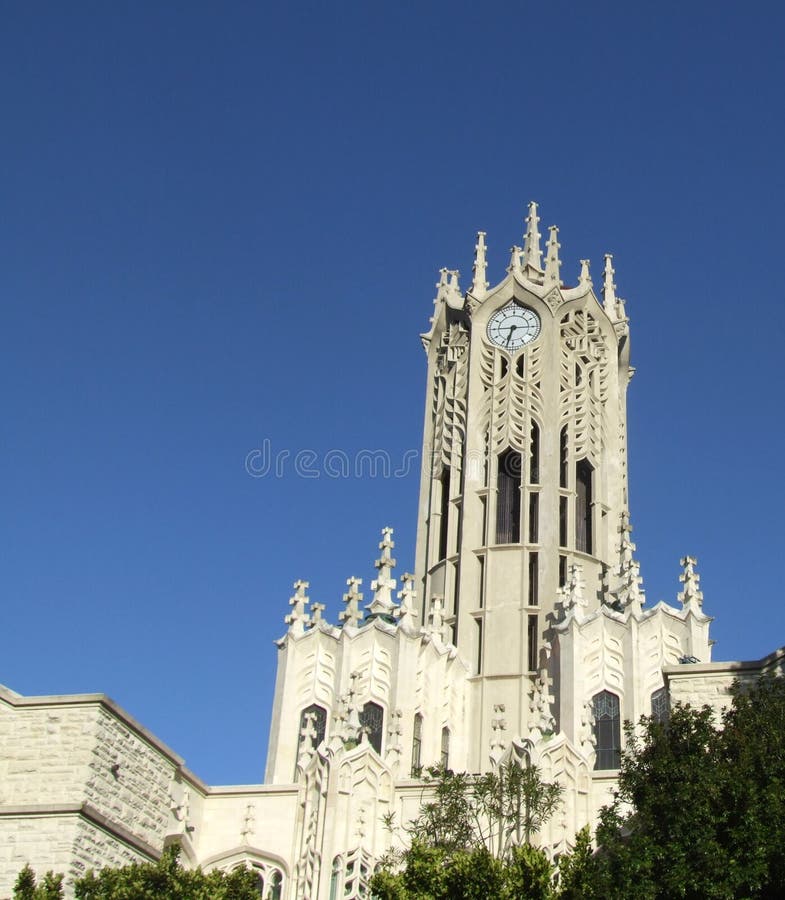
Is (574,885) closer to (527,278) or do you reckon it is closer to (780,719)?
(780,719)

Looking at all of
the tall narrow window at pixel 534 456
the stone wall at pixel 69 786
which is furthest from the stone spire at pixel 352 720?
the tall narrow window at pixel 534 456

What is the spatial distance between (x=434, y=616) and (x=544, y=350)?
12.0 m

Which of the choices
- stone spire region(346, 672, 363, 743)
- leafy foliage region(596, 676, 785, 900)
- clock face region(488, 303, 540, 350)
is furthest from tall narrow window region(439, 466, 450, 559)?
leafy foliage region(596, 676, 785, 900)

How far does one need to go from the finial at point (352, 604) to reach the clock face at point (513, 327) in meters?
11.7

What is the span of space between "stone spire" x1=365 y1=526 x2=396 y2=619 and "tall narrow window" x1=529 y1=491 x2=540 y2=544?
202 inches

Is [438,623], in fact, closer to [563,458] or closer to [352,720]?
[563,458]

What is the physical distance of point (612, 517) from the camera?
49500mm

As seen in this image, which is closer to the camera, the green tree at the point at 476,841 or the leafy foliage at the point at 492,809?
the green tree at the point at 476,841

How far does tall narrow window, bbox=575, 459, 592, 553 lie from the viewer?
1923 inches

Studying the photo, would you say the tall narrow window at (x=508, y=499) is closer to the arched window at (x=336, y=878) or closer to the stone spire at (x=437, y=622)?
the stone spire at (x=437, y=622)

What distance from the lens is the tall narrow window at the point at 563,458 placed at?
4953 cm

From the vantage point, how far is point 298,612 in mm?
45156

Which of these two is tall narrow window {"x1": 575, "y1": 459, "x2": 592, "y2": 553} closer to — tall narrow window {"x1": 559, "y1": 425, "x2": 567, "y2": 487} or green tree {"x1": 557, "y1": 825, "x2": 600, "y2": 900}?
tall narrow window {"x1": 559, "y1": 425, "x2": 567, "y2": 487}

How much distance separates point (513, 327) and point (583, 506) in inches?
294
